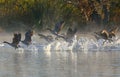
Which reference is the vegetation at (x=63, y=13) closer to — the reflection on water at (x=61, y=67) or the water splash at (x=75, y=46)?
the water splash at (x=75, y=46)

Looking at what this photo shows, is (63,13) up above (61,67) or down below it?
above

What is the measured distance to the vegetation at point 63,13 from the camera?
42.0 m

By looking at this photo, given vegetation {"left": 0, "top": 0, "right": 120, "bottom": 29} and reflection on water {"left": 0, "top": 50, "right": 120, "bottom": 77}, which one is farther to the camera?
vegetation {"left": 0, "top": 0, "right": 120, "bottom": 29}

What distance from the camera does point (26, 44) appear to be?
2805cm

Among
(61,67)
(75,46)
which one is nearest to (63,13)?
(75,46)

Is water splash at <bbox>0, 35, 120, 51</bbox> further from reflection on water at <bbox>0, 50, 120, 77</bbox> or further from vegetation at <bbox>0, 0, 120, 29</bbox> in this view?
vegetation at <bbox>0, 0, 120, 29</bbox>

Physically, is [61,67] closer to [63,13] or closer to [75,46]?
[75,46]

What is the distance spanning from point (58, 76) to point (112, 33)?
1542cm

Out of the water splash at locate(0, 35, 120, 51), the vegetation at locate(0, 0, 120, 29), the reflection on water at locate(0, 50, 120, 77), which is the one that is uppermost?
the vegetation at locate(0, 0, 120, 29)

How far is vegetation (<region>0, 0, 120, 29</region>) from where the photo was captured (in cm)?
4203

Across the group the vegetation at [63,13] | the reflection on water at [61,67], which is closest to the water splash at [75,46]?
the reflection on water at [61,67]

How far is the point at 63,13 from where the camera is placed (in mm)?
44188

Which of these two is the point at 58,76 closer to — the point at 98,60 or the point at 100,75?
the point at 100,75

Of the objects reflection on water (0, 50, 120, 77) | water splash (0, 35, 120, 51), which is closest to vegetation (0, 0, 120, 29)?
water splash (0, 35, 120, 51)
